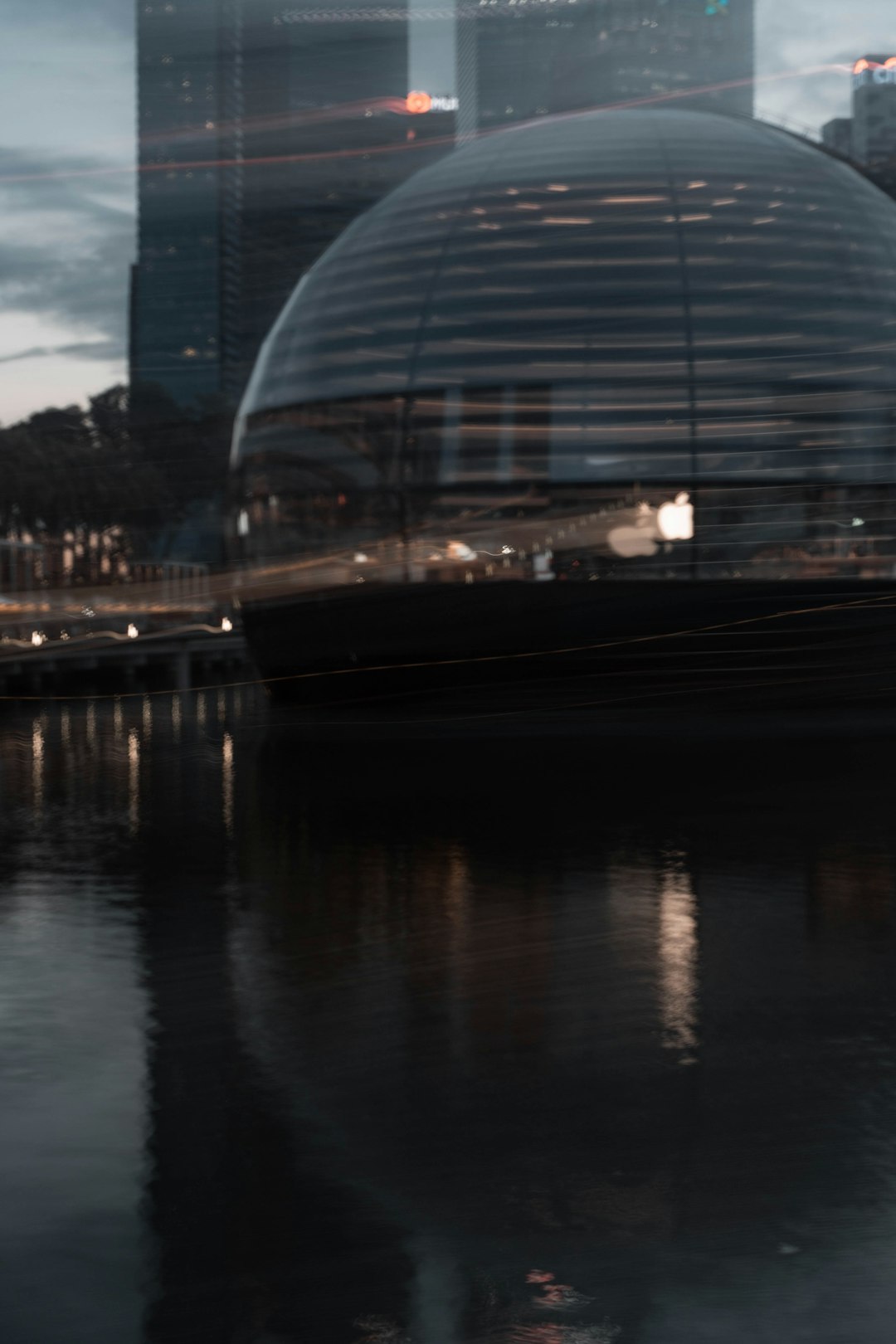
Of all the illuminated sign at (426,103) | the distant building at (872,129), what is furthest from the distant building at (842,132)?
the illuminated sign at (426,103)

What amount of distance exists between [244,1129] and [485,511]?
13050mm

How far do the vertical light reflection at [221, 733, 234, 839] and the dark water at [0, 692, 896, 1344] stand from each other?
0.15m

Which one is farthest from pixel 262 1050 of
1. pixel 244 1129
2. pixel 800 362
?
pixel 800 362

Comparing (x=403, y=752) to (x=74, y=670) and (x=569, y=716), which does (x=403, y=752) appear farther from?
(x=74, y=670)

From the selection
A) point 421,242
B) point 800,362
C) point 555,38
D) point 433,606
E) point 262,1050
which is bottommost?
point 262,1050

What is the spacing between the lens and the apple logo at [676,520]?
1702 cm

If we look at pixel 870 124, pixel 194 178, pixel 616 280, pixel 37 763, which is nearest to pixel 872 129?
pixel 870 124

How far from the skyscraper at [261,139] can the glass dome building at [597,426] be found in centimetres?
266

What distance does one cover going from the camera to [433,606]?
1742 centimetres

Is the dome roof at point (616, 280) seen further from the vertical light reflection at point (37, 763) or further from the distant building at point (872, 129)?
the vertical light reflection at point (37, 763)

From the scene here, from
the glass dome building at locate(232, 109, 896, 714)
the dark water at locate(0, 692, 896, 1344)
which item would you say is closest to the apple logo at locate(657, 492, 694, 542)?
the glass dome building at locate(232, 109, 896, 714)

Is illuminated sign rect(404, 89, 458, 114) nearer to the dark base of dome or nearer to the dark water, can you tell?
the dark base of dome

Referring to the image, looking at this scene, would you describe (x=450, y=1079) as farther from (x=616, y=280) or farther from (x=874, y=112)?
(x=874, y=112)

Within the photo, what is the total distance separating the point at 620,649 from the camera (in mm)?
16844
